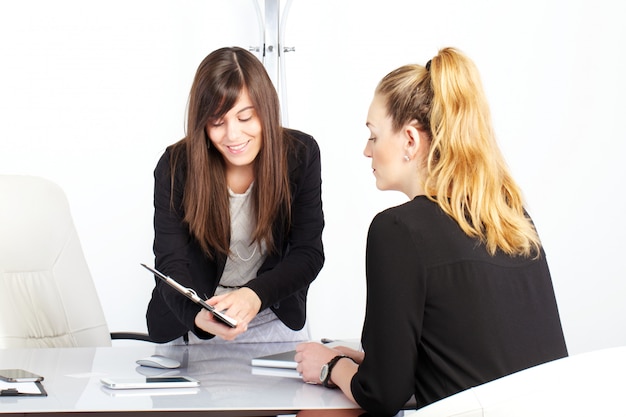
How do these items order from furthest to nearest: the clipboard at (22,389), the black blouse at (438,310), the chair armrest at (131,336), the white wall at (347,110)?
the white wall at (347,110) < the chair armrest at (131,336) < the clipboard at (22,389) < the black blouse at (438,310)

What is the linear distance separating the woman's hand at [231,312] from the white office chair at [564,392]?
905 millimetres

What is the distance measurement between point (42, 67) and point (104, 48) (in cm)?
31

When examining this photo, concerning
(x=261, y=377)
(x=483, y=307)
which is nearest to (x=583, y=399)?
(x=483, y=307)

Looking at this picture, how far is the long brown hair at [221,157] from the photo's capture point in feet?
7.11

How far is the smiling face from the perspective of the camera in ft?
7.11

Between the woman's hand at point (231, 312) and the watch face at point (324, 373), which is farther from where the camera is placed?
the woman's hand at point (231, 312)

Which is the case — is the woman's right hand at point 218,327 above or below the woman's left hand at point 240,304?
below

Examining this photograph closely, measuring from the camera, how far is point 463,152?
5.18ft

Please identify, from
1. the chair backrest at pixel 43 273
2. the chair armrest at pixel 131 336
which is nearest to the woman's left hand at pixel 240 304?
the chair armrest at pixel 131 336

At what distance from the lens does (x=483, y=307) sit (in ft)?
4.87

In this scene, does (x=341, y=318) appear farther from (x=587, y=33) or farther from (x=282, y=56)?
(x=587, y=33)

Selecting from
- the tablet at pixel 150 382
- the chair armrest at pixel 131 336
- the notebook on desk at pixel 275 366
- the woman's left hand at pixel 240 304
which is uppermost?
the woman's left hand at pixel 240 304

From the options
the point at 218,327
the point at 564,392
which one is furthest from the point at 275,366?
the point at 564,392

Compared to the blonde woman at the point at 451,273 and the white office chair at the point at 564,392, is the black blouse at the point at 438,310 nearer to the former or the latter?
the blonde woman at the point at 451,273
